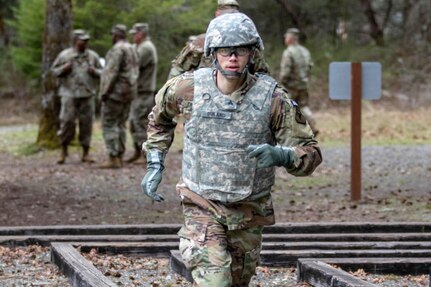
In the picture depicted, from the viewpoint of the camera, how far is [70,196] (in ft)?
49.4

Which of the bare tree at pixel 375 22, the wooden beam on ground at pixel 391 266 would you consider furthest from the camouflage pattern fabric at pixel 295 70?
the wooden beam on ground at pixel 391 266

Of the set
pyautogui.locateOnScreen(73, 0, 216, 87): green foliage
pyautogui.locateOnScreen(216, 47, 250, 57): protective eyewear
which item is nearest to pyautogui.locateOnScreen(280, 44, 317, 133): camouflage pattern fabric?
pyautogui.locateOnScreen(73, 0, 216, 87): green foliage

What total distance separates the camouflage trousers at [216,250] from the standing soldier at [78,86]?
13.5 m

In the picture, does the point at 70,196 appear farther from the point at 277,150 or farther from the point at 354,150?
the point at 277,150

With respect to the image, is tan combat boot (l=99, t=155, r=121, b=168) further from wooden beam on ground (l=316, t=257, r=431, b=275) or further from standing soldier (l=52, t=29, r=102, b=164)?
wooden beam on ground (l=316, t=257, r=431, b=275)

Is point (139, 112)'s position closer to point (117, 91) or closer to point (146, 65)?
point (146, 65)

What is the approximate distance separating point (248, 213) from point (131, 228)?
4851 millimetres

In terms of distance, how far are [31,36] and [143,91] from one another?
14117 mm

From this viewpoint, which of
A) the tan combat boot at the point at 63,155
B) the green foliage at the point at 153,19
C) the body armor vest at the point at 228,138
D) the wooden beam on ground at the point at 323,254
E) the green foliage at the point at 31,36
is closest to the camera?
the body armor vest at the point at 228,138

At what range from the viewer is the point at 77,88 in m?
20.0

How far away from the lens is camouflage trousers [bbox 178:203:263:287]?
609cm

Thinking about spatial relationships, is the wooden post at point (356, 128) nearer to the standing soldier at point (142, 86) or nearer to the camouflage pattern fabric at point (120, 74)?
the camouflage pattern fabric at point (120, 74)

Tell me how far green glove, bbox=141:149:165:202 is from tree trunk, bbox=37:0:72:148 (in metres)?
15.5

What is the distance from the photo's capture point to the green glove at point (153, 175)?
6.25 metres
